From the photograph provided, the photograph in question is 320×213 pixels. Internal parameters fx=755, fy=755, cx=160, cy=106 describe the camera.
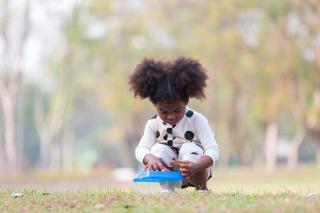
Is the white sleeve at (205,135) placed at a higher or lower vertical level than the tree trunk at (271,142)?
lower

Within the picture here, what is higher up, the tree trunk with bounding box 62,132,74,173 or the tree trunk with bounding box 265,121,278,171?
the tree trunk with bounding box 62,132,74,173

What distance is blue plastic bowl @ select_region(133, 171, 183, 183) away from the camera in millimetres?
6031

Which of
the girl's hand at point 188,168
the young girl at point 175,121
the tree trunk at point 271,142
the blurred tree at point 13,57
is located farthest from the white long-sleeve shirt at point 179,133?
the tree trunk at point 271,142

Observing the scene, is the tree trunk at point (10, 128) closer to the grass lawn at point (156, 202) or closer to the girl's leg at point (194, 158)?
the girl's leg at point (194, 158)

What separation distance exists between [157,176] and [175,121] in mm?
743

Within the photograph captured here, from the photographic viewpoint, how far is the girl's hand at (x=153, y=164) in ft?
20.7

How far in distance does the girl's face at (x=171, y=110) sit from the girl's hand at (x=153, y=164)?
1.24 ft

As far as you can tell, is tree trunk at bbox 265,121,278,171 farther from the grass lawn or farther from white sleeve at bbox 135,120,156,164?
the grass lawn

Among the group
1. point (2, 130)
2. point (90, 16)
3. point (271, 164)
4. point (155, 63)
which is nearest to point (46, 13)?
point (90, 16)

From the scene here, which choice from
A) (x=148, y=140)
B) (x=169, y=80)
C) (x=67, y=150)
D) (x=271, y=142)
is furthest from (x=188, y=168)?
(x=67, y=150)

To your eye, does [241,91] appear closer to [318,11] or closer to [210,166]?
[318,11]

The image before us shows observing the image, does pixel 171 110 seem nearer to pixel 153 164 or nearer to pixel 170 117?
pixel 170 117

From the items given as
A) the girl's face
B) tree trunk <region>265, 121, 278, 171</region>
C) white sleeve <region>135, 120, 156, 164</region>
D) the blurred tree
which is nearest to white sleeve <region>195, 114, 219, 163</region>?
the girl's face

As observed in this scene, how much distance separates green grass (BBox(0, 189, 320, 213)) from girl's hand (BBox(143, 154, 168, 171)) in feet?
0.93
